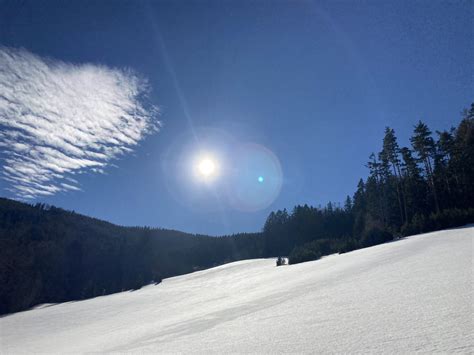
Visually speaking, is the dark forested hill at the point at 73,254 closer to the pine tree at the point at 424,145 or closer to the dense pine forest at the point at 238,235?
the dense pine forest at the point at 238,235

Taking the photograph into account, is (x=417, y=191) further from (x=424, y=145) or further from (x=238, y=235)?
(x=238, y=235)

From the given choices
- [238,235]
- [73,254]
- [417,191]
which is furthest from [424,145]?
[73,254]

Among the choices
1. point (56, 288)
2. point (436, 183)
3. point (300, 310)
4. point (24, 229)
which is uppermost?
point (24, 229)

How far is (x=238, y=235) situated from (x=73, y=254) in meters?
52.9

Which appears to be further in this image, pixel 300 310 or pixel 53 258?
pixel 53 258

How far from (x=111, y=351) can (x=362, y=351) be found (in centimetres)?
524

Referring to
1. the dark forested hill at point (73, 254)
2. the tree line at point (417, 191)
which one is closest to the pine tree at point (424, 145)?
the tree line at point (417, 191)

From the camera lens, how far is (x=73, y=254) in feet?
287

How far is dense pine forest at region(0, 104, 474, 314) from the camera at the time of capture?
32969 mm

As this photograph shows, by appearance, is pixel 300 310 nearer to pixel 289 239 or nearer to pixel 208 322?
pixel 208 322

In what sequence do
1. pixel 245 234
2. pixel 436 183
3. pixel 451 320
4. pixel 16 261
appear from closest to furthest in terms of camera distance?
pixel 451 320 → pixel 436 183 → pixel 16 261 → pixel 245 234

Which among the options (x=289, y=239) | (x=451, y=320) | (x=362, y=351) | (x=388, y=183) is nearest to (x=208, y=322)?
(x=362, y=351)

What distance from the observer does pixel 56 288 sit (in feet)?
244

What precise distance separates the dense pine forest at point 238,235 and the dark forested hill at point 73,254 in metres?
0.28
